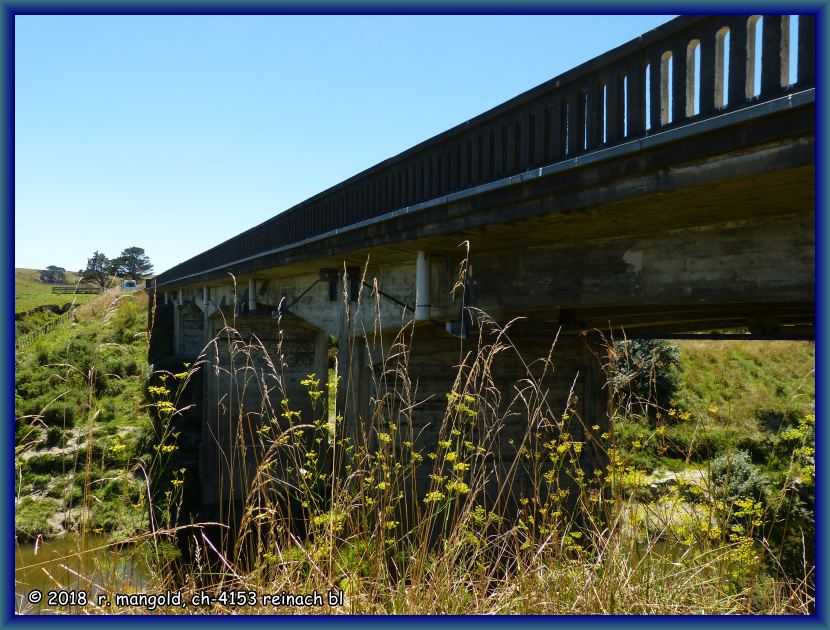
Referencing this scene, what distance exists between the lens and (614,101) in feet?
11.6

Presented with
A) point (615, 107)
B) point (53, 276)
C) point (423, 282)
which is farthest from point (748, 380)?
point (53, 276)

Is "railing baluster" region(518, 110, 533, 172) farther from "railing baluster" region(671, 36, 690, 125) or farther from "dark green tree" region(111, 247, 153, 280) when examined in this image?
"dark green tree" region(111, 247, 153, 280)

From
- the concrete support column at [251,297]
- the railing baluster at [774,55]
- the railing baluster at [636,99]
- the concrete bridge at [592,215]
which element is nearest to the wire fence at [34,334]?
the concrete support column at [251,297]

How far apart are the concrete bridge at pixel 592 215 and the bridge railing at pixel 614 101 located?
1 cm

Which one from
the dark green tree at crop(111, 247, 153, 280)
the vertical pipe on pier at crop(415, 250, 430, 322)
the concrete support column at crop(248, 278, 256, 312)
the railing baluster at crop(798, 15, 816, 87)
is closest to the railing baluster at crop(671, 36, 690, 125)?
the railing baluster at crop(798, 15, 816, 87)

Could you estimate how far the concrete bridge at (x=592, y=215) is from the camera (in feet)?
9.30

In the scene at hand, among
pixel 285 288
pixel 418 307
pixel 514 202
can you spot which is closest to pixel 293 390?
pixel 285 288

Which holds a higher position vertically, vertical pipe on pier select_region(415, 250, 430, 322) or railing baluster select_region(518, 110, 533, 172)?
railing baluster select_region(518, 110, 533, 172)

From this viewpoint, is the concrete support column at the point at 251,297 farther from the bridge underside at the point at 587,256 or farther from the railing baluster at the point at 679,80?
the railing baluster at the point at 679,80

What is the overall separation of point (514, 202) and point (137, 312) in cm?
3426

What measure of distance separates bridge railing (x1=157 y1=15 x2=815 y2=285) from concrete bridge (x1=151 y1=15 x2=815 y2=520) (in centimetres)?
1

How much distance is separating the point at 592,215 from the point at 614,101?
0.76 m

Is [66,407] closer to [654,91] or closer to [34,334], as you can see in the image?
[654,91]

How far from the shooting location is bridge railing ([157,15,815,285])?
2.74 meters
